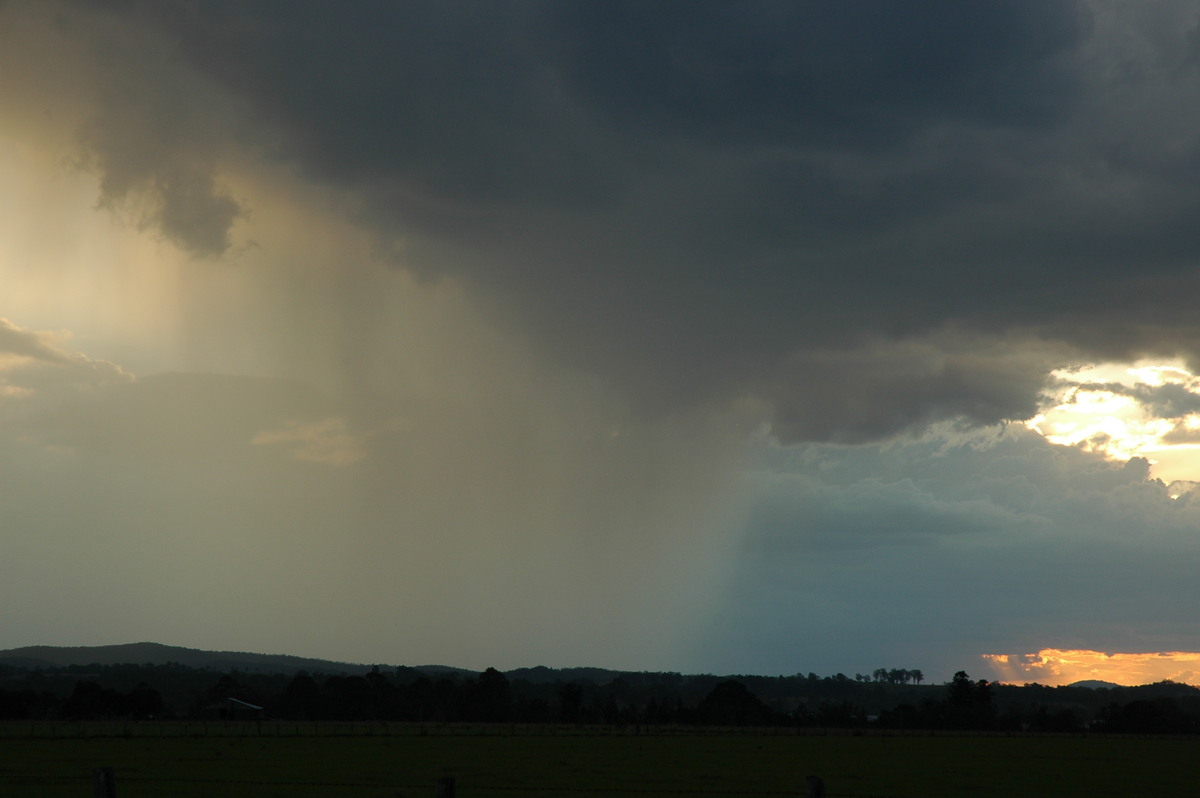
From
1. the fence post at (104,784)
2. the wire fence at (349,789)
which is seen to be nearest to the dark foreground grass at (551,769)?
the wire fence at (349,789)

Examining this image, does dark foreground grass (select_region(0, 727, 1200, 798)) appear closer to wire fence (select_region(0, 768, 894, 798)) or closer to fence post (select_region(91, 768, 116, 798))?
wire fence (select_region(0, 768, 894, 798))

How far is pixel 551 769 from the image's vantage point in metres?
64.2

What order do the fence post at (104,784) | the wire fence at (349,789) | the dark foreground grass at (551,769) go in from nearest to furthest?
the fence post at (104,784) < the wire fence at (349,789) < the dark foreground grass at (551,769)

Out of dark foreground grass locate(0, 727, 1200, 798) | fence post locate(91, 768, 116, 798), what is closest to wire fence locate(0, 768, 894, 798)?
dark foreground grass locate(0, 727, 1200, 798)

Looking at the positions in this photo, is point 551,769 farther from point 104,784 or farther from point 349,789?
point 104,784

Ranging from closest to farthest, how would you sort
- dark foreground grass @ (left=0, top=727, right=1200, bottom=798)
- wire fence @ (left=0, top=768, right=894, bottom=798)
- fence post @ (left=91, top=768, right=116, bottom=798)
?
fence post @ (left=91, top=768, right=116, bottom=798) < wire fence @ (left=0, top=768, right=894, bottom=798) < dark foreground grass @ (left=0, top=727, right=1200, bottom=798)

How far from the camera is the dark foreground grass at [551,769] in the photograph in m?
49.8

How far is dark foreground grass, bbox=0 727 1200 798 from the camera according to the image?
49.8m

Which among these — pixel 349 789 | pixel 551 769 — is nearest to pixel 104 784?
pixel 349 789

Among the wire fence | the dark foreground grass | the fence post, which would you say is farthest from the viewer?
the dark foreground grass

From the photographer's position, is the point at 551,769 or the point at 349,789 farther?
the point at 551,769

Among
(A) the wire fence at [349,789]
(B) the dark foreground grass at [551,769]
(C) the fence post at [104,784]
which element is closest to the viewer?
(C) the fence post at [104,784]

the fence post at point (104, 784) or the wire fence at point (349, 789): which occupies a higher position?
→ the fence post at point (104, 784)

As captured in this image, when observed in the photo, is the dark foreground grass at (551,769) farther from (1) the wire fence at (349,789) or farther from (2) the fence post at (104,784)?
(2) the fence post at (104,784)
